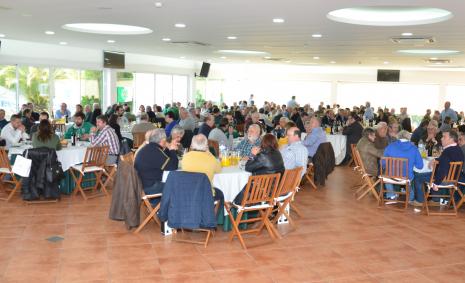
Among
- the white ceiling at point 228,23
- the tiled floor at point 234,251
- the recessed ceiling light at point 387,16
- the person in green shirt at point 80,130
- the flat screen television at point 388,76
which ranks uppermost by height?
the recessed ceiling light at point 387,16

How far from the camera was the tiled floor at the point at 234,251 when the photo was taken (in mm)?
4309

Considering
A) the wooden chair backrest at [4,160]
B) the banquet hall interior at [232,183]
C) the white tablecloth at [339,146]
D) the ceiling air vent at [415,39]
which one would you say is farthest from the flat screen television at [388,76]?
the wooden chair backrest at [4,160]

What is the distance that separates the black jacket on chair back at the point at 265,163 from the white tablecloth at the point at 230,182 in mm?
191

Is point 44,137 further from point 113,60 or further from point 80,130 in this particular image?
point 113,60

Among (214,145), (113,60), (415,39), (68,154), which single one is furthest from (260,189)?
(113,60)

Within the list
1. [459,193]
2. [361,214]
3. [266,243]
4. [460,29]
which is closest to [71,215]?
[266,243]

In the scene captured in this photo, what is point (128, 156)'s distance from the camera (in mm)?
5305

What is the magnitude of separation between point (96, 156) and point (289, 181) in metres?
2.91

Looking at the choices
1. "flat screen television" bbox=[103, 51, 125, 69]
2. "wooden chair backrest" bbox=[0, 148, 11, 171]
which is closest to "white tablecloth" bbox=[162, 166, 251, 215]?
"wooden chair backrest" bbox=[0, 148, 11, 171]

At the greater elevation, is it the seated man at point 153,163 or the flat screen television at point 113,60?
the flat screen television at point 113,60

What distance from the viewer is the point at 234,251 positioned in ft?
16.1

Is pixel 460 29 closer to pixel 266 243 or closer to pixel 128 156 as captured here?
pixel 266 243

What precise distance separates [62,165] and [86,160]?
36 centimetres

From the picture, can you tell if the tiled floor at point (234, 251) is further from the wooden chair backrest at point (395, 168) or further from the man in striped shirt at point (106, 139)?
the man in striped shirt at point (106, 139)
